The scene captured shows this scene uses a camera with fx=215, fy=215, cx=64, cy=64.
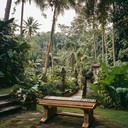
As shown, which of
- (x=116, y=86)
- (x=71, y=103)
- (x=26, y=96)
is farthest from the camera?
(x=116, y=86)

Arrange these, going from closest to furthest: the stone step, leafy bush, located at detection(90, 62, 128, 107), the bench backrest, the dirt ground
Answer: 1. the bench backrest
2. the dirt ground
3. the stone step
4. leafy bush, located at detection(90, 62, 128, 107)

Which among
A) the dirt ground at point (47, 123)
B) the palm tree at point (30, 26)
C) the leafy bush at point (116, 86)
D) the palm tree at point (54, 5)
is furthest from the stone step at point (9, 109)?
the palm tree at point (30, 26)

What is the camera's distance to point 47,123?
579 centimetres

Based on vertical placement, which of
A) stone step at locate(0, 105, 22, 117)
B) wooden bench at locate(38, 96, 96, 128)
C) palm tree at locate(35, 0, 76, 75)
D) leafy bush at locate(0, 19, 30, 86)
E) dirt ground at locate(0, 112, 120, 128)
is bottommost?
dirt ground at locate(0, 112, 120, 128)

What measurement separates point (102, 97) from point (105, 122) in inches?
107

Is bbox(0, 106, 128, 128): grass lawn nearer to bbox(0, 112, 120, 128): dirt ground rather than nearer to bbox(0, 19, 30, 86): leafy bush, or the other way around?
bbox(0, 112, 120, 128): dirt ground

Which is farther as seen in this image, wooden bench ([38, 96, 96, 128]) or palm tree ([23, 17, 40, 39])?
palm tree ([23, 17, 40, 39])

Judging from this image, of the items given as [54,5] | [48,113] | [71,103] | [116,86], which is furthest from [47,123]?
[54,5]

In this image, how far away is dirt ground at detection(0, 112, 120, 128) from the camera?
5547 mm

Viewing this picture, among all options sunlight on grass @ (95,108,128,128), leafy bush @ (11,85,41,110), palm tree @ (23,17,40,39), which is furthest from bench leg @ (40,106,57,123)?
palm tree @ (23,17,40,39)

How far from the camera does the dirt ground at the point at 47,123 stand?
5.55 m

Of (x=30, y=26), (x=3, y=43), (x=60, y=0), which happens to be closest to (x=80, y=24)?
(x=60, y=0)

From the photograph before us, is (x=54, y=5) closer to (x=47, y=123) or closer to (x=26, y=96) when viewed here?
(x=26, y=96)

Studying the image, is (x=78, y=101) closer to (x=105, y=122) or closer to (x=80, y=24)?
(x=105, y=122)
